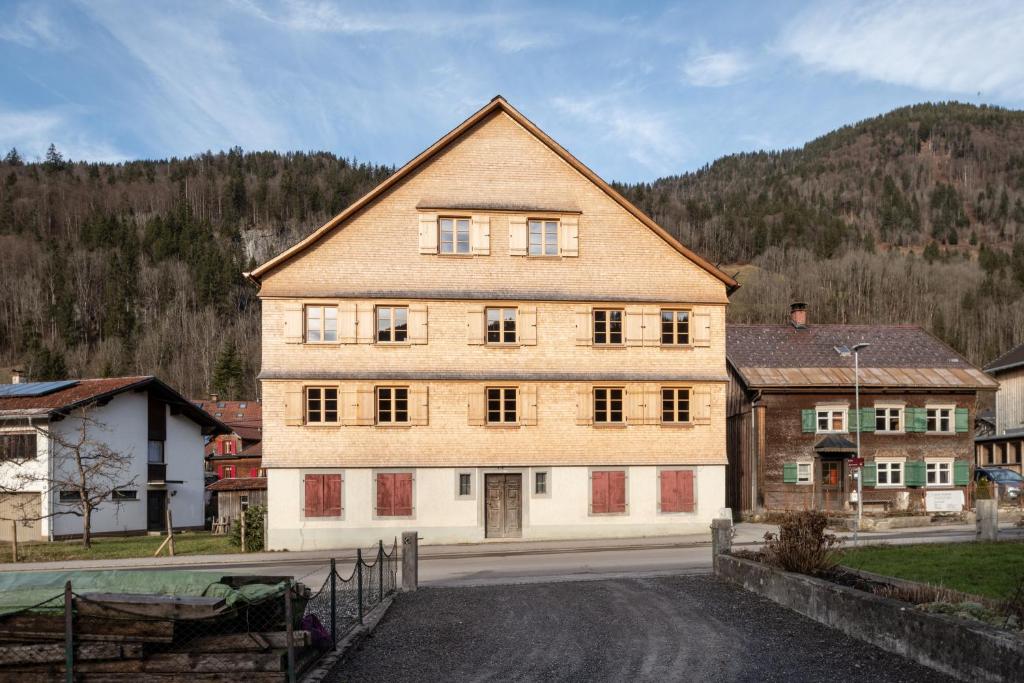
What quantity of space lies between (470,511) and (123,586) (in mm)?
22655

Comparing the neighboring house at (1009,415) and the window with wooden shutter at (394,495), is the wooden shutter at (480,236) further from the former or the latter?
the neighboring house at (1009,415)

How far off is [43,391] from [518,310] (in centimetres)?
2464

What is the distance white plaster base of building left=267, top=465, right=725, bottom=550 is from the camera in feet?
102

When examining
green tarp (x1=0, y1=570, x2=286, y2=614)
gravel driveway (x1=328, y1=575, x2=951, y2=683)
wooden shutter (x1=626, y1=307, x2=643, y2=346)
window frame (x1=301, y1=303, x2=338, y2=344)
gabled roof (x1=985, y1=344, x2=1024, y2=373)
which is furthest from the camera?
gabled roof (x1=985, y1=344, x2=1024, y2=373)

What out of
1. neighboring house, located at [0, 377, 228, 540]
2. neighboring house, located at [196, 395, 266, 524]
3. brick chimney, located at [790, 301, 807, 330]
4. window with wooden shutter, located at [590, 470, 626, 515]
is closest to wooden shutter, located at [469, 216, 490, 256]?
window with wooden shutter, located at [590, 470, 626, 515]

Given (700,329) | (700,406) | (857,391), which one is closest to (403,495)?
(700,406)

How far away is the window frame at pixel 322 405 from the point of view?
31734mm

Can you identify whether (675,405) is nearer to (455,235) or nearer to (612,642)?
(455,235)

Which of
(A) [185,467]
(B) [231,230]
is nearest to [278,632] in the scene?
(A) [185,467]

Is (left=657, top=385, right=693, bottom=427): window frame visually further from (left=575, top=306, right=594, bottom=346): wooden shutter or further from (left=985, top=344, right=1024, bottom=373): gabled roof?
(left=985, top=344, right=1024, bottom=373): gabled roof

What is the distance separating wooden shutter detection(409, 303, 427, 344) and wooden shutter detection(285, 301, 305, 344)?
374 cm

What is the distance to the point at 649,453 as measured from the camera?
109ft

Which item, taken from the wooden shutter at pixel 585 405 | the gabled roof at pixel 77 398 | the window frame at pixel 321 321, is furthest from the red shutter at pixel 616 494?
the gabled roof at pixel 77 398

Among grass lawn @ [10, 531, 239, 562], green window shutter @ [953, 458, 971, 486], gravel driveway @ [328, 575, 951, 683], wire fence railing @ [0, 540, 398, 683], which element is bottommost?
grass lawn @ [10, 531, 239, 562]
